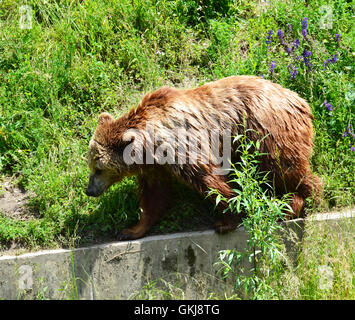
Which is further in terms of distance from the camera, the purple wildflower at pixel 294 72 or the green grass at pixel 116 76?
the purple wildflower at pixel 294 72

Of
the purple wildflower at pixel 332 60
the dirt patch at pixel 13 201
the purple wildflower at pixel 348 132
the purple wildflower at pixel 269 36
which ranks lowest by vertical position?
the dirt patch at pixel 13 201

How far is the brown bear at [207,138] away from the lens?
5594 mm

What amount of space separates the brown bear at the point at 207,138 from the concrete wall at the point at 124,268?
0.68 ft

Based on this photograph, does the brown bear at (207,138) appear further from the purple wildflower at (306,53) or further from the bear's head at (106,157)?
the purple wildflower at (306,53)

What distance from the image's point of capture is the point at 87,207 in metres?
6.19

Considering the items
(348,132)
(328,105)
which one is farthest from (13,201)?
(348,132)

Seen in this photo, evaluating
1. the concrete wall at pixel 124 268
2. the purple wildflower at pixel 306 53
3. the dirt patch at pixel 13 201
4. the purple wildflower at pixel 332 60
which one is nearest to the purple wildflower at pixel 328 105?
the purple wildflower at pixel 332 60

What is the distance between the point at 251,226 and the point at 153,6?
416 cm

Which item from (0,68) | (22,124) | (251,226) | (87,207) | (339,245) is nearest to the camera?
(251,226)

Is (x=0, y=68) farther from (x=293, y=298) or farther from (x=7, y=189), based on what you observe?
(x=293, y=298)

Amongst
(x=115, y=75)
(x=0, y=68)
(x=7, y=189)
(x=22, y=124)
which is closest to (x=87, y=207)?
(x=7, y=189)

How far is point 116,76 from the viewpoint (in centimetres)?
727

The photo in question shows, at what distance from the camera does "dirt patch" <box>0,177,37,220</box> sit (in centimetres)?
621

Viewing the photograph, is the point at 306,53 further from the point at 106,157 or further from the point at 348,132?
the point at 106,157
